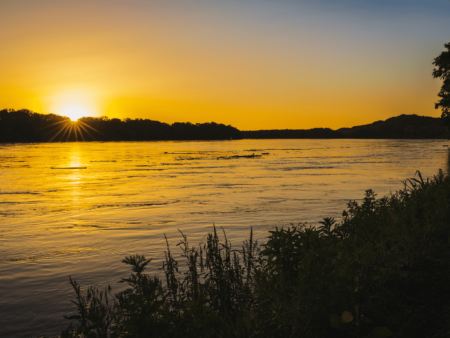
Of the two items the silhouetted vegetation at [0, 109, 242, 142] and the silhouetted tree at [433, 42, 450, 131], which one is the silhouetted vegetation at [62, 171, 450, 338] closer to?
the silhouetted tree at [433, 42, 450, 131]

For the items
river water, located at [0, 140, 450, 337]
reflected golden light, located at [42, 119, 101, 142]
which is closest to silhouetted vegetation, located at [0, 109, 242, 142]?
reflected golden light, located at [42, 119, 101, 142]

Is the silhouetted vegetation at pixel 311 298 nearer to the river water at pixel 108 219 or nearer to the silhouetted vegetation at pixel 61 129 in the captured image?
the river water at pixel 108 219

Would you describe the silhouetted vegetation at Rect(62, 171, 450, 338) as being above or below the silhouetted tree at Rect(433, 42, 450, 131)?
below

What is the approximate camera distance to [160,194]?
69.1 feet

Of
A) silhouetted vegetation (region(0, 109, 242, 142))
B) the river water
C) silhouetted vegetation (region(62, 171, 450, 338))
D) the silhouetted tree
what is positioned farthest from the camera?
silhouetted vegetation (region(0, 109, 242, 142))

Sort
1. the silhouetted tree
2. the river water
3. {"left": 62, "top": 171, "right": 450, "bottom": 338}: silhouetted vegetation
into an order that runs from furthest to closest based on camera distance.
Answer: the silhouetted tree, the river water, {"left": 62, "top": 171, "right": 450, "bottom": 338}: silhouetted vegetation

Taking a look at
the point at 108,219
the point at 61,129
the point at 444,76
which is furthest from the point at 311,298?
the point at 61,129

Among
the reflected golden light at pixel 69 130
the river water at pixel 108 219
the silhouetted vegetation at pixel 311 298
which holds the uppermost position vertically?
the reflected golden light at pixel 69 130

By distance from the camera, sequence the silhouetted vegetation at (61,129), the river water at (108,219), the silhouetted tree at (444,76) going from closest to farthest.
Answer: the river water at (108,219) → the silhouetted tree at (444,76) → the silhouetted vegetation at (61,129)

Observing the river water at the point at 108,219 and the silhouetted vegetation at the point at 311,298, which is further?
the river water at the point at 108,219

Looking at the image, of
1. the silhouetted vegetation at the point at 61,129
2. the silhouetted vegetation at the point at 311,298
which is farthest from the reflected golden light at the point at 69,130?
the silhouetted vegetation at the point at 311,298

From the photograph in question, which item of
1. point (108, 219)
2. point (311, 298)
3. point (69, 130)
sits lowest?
point (108, 219)

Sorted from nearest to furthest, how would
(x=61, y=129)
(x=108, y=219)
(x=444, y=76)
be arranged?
1. (x=108, y=219)
2. (x=444, y=76)
3. (x=61, y=129)

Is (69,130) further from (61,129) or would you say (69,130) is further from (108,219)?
(108,219)
